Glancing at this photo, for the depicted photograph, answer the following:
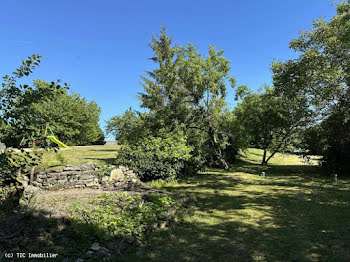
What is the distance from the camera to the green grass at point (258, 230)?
4301 millimetres

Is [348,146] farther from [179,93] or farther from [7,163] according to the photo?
[7,163]

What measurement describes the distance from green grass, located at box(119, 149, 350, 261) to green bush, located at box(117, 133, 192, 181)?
6.64 ft

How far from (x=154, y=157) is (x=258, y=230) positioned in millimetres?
6489

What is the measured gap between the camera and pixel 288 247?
4547mm

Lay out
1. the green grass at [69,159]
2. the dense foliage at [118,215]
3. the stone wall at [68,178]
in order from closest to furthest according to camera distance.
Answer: the dense foliage at [118,215] → the stone wall at [68,178] → the green grass at [69,159]

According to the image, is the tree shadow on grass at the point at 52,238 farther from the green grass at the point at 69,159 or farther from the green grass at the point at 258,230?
the green grass at the point at 69,159

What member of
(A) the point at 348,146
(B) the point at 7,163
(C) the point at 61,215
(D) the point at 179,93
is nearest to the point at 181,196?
(C) the point at 61,215

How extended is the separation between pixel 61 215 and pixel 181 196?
13.0 feet

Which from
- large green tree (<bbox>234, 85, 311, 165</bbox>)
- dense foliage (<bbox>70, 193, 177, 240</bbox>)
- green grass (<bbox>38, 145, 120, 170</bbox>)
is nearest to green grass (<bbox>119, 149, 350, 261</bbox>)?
dense foliage (<bbox>70, 193, 177, 240</bbox>)

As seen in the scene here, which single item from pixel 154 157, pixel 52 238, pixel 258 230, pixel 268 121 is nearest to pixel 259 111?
pixel 268 121

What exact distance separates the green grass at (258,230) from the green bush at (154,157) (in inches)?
79.7

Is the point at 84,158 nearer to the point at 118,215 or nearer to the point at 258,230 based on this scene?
the point at 118,215

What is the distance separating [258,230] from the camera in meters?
5.43

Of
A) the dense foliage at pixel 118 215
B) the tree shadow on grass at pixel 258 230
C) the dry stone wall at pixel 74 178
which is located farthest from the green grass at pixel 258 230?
the dry stone wall at pixel 74 178
